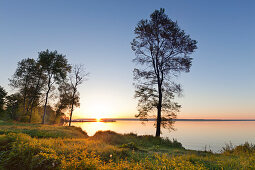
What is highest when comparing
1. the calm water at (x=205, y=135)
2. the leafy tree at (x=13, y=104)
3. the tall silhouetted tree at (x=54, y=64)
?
the tall silhouetted tree at (x=54, y=64)

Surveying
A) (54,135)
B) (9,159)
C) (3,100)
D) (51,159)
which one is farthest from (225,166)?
(3,100)

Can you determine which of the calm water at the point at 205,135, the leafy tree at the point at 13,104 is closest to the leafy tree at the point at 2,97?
the leafy tree at the point at 13,104

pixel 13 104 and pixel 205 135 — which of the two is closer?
pixel 205 135

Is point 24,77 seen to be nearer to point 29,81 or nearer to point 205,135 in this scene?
point 29,81

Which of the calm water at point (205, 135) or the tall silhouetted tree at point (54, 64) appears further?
the tall silhouetted tree at point (54, 64)

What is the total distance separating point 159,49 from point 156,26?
244 centimetres

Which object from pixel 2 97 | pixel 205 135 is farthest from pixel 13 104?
pixel 205 135

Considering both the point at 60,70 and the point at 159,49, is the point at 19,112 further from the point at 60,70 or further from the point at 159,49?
the point at 159,49

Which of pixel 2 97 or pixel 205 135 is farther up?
pixel 2 97

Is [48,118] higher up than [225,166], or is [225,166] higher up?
[225,166]

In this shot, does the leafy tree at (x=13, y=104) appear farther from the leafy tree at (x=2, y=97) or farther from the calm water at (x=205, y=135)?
the calm water at (x=205, y=135)

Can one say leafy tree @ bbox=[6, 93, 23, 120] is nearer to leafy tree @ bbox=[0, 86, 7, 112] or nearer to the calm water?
leafy tree @ bbox=[0, 86, 7, 112]

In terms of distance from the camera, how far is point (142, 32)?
52.9 ft

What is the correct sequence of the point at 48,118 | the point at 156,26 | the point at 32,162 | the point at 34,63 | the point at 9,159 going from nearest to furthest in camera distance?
the point at 32,162 → the point at 9,159 → the point at 156,26 → the point at 34,63 → the point at 48,118
